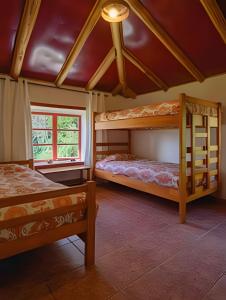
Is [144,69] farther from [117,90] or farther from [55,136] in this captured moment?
[55,136]

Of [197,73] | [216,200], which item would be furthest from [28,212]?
[197,73]

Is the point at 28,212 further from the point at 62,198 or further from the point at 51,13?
the point at 51,13

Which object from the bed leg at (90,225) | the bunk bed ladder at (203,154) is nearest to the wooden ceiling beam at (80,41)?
the bunk bed ladder at (203,154)

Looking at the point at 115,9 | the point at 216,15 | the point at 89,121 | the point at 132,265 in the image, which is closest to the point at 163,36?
the point at 216,15

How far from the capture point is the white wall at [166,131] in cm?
345

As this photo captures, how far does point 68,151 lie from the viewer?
188 inches

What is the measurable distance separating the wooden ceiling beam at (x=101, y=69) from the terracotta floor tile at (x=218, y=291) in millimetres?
3483

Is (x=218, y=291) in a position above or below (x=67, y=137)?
below

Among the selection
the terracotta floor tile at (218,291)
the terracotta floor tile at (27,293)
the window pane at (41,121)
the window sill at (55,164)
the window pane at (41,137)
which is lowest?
the terracotta floor tile at (218,291)

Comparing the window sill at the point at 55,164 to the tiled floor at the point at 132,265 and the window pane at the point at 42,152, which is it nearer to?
the window pane at the point at 42,152

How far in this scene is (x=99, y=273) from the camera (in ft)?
5.40

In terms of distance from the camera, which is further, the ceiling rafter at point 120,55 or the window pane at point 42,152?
the window pane at point 42,152

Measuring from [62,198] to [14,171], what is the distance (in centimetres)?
177

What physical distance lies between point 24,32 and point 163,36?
1.97m
